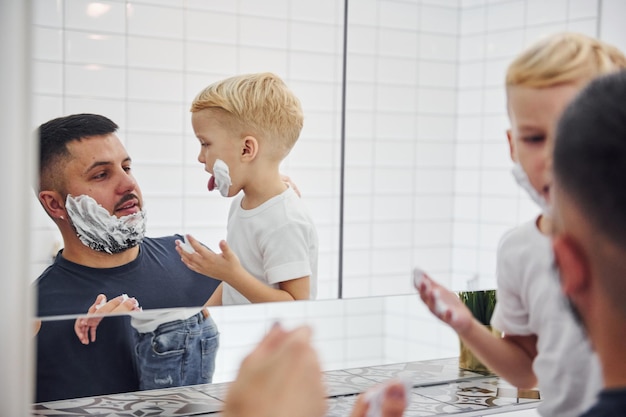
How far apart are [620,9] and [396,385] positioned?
118 cm

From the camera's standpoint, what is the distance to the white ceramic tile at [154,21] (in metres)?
1.32

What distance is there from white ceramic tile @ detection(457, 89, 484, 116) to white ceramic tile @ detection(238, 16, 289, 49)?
413mm

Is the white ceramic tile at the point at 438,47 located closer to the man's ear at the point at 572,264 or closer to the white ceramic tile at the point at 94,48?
the white ceramic tile at the point at 94,48

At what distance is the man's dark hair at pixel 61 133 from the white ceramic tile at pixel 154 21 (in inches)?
6.6

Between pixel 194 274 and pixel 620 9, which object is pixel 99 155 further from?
pixel 620 9

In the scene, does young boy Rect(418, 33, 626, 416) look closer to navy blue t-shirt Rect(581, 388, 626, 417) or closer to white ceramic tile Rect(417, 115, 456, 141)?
white ceramic tile Rect(417, 115, 456, 141)

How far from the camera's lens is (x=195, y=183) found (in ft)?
4.53

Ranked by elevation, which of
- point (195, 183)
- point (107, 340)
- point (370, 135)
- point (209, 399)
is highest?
point (370, 135)

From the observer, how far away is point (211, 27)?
1.38 metres

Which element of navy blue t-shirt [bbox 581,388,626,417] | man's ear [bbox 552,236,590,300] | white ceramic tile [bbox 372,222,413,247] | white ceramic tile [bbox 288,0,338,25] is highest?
white ceramic tile [bbox 288,0,338,25]

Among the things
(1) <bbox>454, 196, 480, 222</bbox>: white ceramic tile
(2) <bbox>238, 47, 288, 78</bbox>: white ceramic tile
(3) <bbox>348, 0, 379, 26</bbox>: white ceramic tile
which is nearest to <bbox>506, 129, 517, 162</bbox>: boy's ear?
(1) <bbox>454, 196, 480, 222</bbox>: white ceramic tile

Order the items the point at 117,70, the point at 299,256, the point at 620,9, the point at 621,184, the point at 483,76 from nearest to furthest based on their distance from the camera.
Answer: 1. the point at 621,184
2. the point at 117,70
3. the point at 299,256
4. the point at 483,76
5. the point at 620,9

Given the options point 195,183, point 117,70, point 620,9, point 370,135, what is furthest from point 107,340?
point 620,9

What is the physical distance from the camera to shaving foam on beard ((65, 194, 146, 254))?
4.26ft
